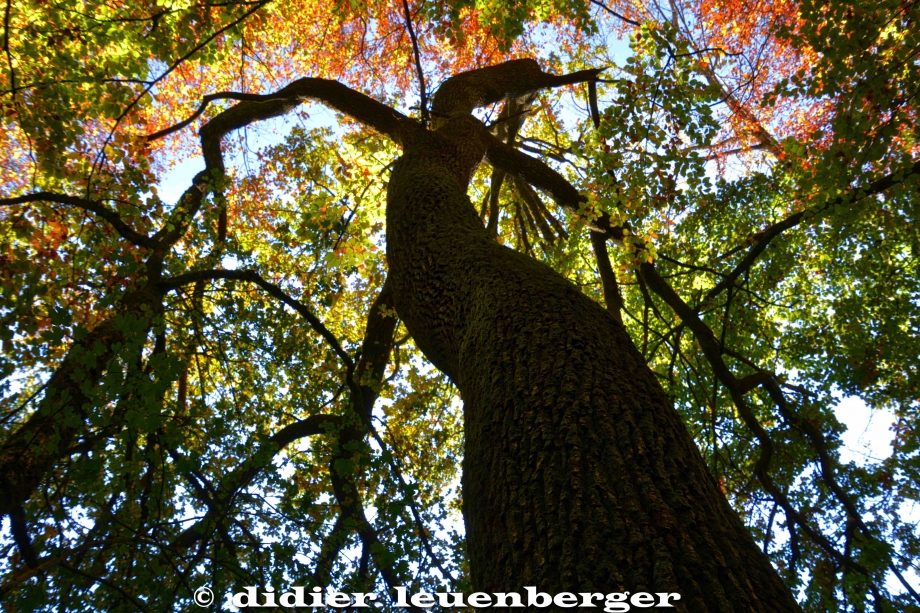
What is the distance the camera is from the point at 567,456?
187 cm

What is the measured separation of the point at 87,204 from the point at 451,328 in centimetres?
382

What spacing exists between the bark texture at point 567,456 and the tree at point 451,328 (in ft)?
0.04

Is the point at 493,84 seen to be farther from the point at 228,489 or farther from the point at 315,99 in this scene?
the point at 228,489

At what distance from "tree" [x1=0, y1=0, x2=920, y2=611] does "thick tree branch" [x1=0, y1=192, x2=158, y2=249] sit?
30 millimetres

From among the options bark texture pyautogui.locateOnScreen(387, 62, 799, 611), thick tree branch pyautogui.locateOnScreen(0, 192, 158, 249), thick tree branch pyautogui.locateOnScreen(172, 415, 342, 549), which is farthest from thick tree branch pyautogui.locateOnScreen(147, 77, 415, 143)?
thick tree branch pyautogui.locateOnScreen(172, 415, 342, 549)

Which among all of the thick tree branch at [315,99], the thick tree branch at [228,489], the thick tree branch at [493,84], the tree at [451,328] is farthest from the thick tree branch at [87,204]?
the thick tree branch at [493,84]

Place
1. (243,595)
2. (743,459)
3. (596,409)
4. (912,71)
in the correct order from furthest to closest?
(743,459)
(912,71)
(243,595)
(596,409)

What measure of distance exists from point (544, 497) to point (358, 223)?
20.2 ft

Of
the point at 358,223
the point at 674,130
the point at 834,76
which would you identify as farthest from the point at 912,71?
the point at 358,223

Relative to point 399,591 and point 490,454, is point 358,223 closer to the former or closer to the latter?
point 399,591

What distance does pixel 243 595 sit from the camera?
9.55ft

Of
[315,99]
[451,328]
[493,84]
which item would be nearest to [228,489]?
[451,328]

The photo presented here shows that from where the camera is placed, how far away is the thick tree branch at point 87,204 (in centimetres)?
445

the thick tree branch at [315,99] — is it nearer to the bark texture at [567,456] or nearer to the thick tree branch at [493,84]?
the thick tree branch at [493,84]
